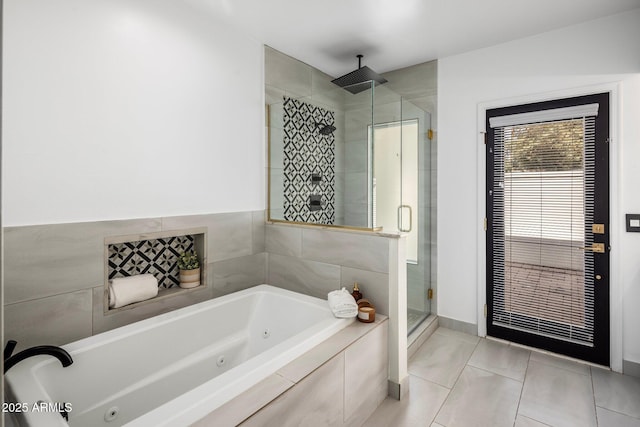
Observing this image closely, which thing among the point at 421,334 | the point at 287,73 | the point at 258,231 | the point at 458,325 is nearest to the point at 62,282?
the point at 258,231

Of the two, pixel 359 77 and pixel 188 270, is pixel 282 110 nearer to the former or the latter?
pixel 359 77

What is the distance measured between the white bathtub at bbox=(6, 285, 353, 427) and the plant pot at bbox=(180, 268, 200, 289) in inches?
9.1

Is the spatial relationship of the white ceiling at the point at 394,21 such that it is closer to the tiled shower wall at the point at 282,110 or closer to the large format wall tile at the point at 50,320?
the tiled shower wall at the point at 282,110

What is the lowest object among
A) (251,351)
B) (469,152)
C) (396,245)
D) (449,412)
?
(449,412)

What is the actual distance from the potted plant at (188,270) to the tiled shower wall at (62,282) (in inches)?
3.1

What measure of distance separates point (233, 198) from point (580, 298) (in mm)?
2825

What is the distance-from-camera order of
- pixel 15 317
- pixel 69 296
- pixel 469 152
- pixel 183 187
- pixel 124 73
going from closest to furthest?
pixel 15 317 < pixel 69 296 < pixel 124 73 < pixel 183 187 < pixel 469 152

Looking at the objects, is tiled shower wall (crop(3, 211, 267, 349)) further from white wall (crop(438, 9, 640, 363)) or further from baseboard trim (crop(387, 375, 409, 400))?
white wall (crop(438, 9, 640, 363))

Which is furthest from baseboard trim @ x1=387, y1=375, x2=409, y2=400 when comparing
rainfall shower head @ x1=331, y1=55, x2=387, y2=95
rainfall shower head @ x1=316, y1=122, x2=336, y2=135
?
rainfall shower head @ x1=331, y1=55, x2=387, y2=95

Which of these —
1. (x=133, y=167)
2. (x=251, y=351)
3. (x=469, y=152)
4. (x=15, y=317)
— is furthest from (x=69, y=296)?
(x=469, y=152)

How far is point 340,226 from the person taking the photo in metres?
2.60

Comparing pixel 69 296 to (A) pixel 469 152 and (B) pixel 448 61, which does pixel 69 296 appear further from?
(B) pixel 448 61

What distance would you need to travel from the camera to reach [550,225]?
9.29 ft

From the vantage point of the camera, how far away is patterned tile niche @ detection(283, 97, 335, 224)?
2.86 metres
